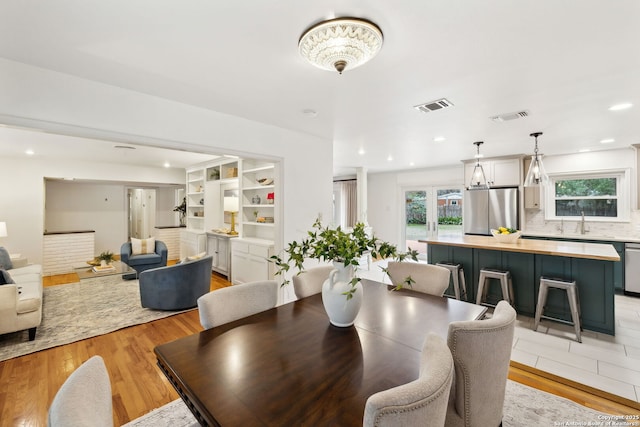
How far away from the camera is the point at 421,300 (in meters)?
1.94

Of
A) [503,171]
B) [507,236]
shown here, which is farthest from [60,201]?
[503,171]

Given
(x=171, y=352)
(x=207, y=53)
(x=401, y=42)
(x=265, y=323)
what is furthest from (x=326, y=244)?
(x=207, y=53)

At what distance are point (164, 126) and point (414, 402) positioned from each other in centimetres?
285

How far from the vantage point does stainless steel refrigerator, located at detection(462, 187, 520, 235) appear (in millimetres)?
5297

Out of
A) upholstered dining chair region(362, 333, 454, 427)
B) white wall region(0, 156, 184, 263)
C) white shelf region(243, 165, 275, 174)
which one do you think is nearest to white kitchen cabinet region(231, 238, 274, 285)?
white shelf region(243, 165, 275, 174)

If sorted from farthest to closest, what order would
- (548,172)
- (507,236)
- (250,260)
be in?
(548,172), (250,260), (507,236)

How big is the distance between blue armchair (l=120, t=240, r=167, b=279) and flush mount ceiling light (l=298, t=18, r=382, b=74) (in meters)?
5.12

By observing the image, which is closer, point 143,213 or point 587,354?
point 587,354

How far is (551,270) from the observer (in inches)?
131

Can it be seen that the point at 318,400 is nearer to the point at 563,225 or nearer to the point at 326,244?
the point at 326,244

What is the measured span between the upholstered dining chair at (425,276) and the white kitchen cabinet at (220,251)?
3.74m

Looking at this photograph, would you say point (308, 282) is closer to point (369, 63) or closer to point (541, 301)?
point (369, 63)

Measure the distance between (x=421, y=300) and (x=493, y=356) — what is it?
2.57ft

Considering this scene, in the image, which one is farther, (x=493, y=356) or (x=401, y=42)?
(x=401, y=42)
